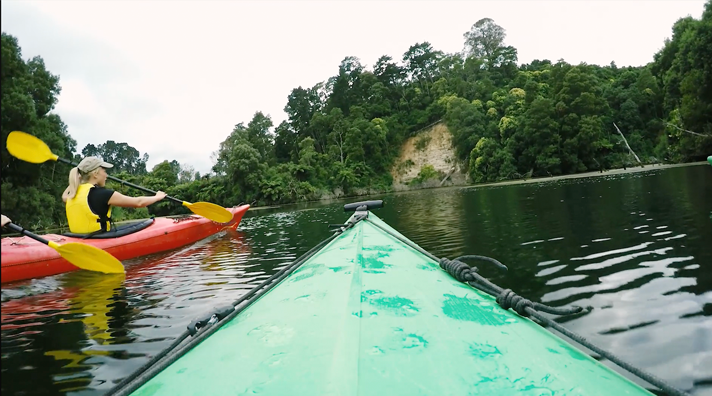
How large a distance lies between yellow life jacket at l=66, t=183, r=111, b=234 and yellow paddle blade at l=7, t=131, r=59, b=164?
174 cm

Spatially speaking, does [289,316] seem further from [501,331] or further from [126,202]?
[126,202]

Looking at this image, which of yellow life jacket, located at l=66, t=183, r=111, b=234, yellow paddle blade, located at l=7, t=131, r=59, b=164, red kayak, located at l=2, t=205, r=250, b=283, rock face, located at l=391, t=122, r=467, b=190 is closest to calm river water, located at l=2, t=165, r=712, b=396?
red kayak, located at l=2, t=205, r=250, b=283

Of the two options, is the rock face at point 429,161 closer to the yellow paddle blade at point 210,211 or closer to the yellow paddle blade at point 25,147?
the yellow paddle blade at point 210,211

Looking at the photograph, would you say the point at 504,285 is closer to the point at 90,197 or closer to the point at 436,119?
the point at 90,197

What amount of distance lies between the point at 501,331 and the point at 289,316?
0.87m

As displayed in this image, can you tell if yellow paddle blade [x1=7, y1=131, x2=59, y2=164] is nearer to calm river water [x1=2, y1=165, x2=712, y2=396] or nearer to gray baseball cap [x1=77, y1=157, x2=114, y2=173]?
calm river water [x1=2, y1=165, x2=712, y2=396]

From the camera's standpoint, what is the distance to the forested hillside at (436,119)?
1955 centimetres

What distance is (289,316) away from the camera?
1.73 metres

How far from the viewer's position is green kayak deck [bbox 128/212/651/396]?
1140mm

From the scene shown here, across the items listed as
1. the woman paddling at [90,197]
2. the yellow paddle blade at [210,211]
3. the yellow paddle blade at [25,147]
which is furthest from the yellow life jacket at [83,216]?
the yellow paddle blade at [25,147]

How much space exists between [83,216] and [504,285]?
5.32 meters

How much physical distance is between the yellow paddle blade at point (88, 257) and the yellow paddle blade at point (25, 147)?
85 centimetres

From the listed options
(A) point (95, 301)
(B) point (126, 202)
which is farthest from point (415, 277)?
(B) point (126, 202)

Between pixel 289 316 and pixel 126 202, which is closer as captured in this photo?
pixel 289 316
